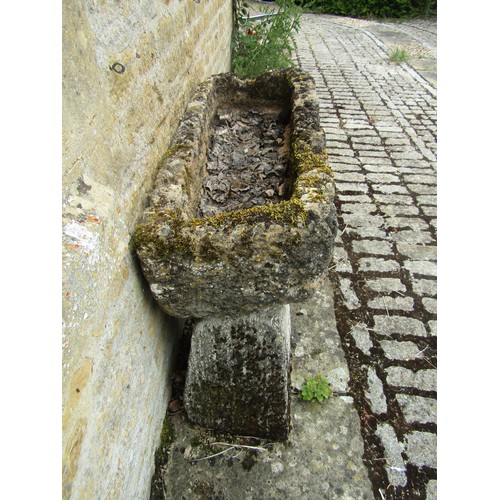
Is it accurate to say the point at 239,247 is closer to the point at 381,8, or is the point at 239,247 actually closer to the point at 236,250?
the point at 236,250

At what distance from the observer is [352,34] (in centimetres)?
978

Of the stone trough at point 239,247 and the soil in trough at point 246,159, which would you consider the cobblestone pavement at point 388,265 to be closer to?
the stone trough at point 239,247

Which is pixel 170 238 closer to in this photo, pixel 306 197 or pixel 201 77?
pixel 306 197

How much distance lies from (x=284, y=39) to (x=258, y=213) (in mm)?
5371

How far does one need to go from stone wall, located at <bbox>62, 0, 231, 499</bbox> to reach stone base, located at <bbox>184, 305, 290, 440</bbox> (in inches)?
8.4

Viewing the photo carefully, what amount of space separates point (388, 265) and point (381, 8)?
1256cm

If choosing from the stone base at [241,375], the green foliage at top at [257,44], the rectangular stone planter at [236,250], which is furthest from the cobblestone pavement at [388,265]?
the rectangular stone planter at [236,250]

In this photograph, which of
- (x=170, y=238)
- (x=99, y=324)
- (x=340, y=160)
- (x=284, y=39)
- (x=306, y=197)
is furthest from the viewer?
(x=284, y=39)

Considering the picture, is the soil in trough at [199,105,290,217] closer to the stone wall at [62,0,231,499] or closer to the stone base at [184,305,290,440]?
the stone wall at [62,0,231,499]

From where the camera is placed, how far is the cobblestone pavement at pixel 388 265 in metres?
2.06

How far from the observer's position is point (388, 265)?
10.3 ft

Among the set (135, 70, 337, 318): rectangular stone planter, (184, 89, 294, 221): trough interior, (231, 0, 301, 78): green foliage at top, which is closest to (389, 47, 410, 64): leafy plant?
(231, 0, 301, 78): green foliage at top

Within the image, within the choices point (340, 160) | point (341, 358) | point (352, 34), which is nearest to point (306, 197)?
point (341, 358)

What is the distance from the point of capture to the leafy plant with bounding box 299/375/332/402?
2193mm
